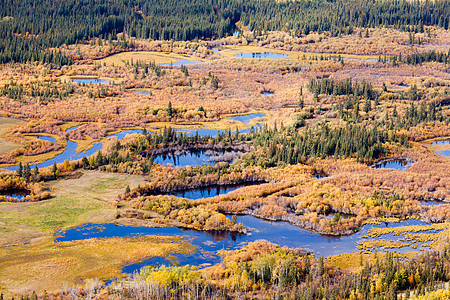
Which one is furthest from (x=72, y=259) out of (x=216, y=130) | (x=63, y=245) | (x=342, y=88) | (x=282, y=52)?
(x=282, y=52)

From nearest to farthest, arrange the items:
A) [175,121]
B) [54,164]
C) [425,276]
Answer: [425,276] < [54,164] < [175,121]

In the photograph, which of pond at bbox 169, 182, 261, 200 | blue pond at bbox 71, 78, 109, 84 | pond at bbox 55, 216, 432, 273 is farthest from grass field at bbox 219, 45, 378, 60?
pond at bbox 55, 216, 432, 273

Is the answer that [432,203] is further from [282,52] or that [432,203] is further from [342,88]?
[282,52]

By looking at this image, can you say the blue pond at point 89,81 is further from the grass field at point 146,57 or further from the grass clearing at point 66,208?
the grass clearing at point 66,208

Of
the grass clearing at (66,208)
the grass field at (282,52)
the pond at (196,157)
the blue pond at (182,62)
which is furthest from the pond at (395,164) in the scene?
the blue pond at (182,62)

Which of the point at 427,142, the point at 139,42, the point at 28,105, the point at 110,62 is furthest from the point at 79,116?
the point at 139,42

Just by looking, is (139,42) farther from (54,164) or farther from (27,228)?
(27,228)
